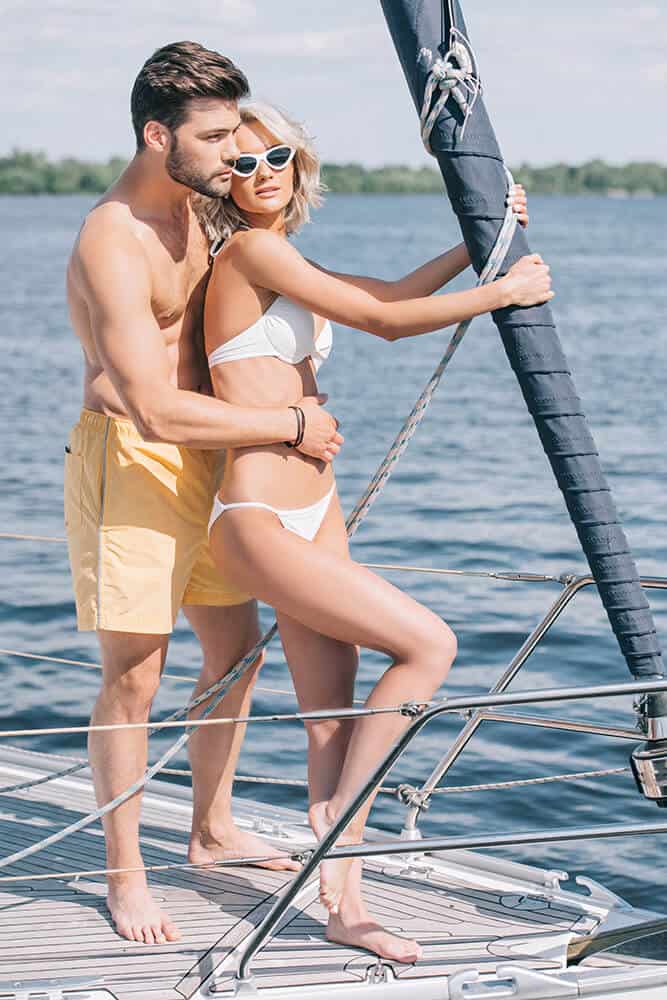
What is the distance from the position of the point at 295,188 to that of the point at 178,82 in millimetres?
469

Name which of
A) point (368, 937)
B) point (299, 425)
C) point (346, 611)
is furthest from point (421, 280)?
point (368, 937)

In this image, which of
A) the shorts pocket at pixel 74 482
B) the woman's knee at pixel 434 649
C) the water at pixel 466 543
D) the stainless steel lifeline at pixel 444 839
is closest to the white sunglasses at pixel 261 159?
the shorts pocket at pixel 74 482

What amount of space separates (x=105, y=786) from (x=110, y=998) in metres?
0.67

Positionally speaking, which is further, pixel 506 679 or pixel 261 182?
pixel 506 679

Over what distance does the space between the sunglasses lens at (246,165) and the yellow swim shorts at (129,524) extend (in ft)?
2.51

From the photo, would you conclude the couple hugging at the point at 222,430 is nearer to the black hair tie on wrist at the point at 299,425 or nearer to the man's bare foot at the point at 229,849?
the black hair tie on wrist at the point at 299,425

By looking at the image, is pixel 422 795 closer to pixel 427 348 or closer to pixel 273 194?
pixel 273 194

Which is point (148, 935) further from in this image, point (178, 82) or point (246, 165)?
point (178, 82)

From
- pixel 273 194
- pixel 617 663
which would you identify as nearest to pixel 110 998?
pixel 273 194

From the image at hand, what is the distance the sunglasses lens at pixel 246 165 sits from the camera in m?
4.05

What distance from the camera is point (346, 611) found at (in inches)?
156

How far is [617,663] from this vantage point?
10016 mm

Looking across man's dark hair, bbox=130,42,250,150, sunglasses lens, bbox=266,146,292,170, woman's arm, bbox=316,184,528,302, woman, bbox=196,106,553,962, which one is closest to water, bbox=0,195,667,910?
woman, bbox=196,106,553,962

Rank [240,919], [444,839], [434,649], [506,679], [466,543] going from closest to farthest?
1. [444,839]
2. [434,649]
3. [240,919]
4. [506,679]
5. [466,543]
